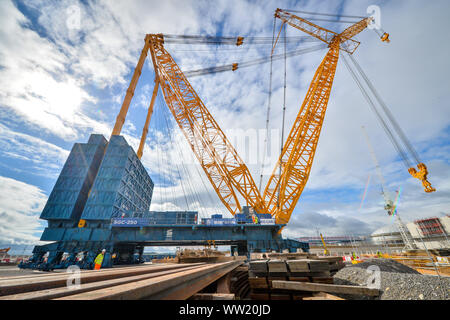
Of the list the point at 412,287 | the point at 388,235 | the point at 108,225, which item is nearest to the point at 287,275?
the point at 412,287

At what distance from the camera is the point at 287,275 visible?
158 inches

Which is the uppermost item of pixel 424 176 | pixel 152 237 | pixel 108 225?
pixel 424 176

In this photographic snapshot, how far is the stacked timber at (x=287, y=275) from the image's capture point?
3822 millimetres

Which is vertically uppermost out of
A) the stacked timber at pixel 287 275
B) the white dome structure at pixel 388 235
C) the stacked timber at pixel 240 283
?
the white dome structure at pixel 388 235

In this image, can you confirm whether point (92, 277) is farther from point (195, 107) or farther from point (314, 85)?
point (314, 85)

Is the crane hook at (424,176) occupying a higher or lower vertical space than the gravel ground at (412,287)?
higher

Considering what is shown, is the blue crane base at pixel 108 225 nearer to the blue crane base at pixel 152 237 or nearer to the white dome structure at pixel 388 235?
the blue crane base at pixel 152 237

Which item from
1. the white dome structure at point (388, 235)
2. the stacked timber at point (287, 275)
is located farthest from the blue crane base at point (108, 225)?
the white dome structure at point (388, 235)

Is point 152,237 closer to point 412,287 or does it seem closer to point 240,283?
point 240,283

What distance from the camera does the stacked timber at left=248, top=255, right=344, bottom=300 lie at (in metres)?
3.82

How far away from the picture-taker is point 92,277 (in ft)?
6.19

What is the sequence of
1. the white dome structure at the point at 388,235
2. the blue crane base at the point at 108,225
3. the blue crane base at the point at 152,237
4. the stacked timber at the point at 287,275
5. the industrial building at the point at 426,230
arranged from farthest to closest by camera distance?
the white dome structure at the point at 388,235, the industrial building at the point at 426,230, the blue crane base at the point at 108,225, the blue crane base at the point at 152,237, the stacked timber at the point at 287,275

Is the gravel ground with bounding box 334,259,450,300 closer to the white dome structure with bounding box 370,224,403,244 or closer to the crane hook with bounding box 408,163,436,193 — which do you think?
the crane hook with bounding box 408,163,436,193

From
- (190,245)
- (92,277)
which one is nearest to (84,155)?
(190,245)
